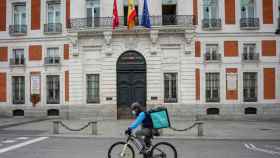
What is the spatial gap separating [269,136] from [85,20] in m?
17.1

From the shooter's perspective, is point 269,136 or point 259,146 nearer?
point 259,146

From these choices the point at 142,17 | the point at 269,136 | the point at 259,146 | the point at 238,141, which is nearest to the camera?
the point at 259,146

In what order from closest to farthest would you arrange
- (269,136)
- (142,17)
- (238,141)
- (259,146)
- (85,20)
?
(259,146) → (238,141) → (269,136) → (142,17) → (85,20)

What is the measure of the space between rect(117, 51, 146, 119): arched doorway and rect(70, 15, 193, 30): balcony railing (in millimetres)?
2688

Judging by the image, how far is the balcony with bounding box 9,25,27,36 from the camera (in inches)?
1199

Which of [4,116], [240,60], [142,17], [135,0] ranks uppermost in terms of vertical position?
[135,0]

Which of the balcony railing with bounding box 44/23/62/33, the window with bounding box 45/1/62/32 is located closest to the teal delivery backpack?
the balcony railing with bounding box 44/23/62/33

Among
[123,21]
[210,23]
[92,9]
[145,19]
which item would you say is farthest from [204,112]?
[92,9]

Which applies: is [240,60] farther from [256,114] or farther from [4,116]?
[4,116]

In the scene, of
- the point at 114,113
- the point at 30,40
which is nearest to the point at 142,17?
the point at 114,113

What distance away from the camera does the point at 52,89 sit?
30.0 metres

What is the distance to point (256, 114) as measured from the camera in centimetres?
2798

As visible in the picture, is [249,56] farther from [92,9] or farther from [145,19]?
[92,9]

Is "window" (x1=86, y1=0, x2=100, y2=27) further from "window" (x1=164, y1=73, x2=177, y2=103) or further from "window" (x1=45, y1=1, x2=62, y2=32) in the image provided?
"window" (x1=164, y1=73, x2=177, y2=103)
